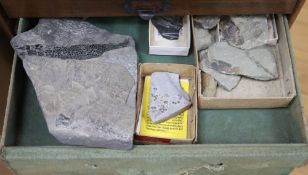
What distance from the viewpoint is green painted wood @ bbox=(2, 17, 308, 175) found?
77 centimetres

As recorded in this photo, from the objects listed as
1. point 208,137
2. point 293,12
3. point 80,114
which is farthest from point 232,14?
point 80,114

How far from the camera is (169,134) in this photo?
87cm

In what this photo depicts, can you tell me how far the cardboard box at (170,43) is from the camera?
93 centimetres

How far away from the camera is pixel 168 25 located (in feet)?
3.12

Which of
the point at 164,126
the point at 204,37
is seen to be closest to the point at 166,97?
the point at 164,126

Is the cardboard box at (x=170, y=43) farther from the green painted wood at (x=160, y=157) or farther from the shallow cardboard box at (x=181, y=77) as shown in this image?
the green painted wood at (x=160, y=157)

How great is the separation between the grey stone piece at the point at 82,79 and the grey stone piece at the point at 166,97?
0.06 metres

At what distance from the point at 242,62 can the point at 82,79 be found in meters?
0.33

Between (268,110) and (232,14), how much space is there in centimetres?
21

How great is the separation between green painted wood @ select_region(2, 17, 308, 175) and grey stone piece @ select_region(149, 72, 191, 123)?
0.05 meters

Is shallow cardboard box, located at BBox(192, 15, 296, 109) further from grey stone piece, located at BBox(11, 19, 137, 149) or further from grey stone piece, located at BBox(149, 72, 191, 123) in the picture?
grey stone piece, located at BBox(11, 19, 137, 149)

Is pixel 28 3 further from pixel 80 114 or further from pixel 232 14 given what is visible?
pixel 232 14

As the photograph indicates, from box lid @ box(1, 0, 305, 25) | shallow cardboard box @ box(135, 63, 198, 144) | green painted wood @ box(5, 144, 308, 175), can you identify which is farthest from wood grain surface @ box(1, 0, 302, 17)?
green painted wood @ box(5, 144, 308, 175)

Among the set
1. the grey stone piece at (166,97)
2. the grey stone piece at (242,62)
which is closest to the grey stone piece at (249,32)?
the grey stone piece at (242,62)
